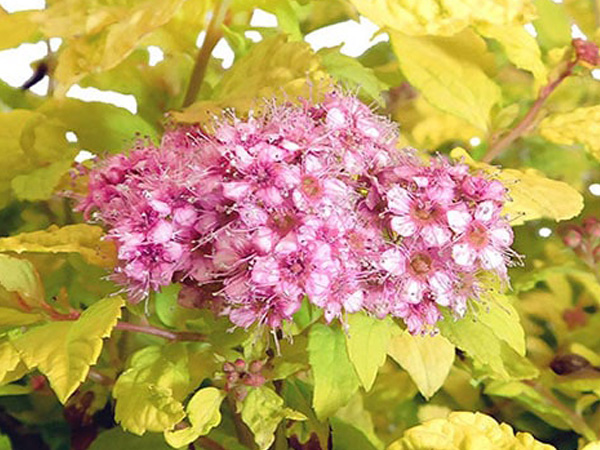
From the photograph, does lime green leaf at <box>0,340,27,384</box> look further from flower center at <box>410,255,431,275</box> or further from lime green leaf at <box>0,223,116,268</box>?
flower center at <box>410,255,431,275</box>

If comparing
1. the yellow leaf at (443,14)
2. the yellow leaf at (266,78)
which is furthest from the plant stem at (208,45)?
the yellow leaf at (443,14)

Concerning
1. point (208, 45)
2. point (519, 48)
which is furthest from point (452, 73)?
point (208, 45)

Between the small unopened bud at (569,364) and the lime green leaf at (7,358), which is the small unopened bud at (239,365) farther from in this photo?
the small unopened bud at (569,364)

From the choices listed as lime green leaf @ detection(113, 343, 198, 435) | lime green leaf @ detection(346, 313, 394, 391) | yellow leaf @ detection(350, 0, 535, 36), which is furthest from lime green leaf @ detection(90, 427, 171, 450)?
yellow leaf @ detection(350, 0, 535, 36)

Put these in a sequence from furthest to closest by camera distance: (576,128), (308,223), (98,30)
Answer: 1. (576,128)
2. (98,30)
3. (308,223)

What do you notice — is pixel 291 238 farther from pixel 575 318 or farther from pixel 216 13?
pixel 575 318

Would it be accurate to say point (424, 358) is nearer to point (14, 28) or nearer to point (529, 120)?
point (529, 120)

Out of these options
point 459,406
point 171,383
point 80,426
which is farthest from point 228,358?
point 459,406
